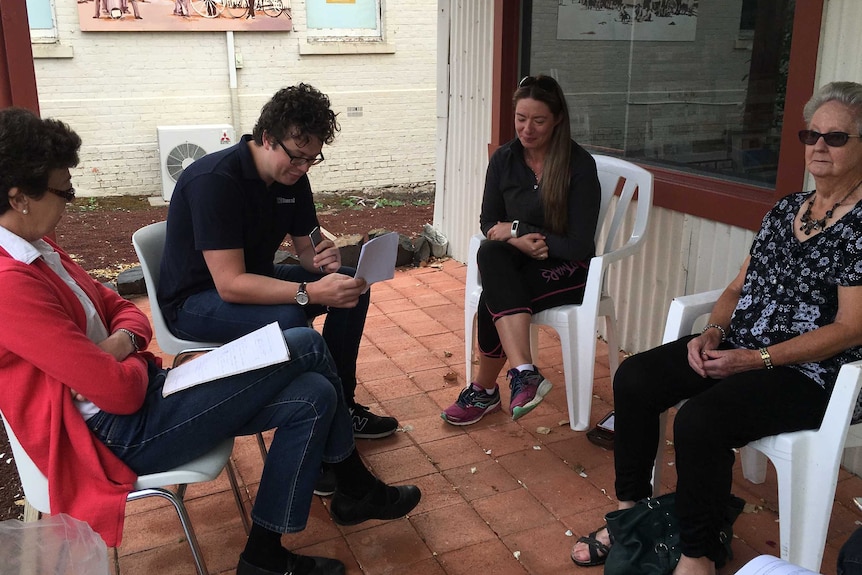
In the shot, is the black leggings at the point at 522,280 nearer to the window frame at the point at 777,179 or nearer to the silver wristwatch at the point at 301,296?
the window frame at the point at 777,179

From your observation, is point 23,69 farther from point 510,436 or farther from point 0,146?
point 510,436

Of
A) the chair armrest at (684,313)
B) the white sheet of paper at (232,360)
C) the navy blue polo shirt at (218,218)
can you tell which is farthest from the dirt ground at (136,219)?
the chair armrest at (684,313)

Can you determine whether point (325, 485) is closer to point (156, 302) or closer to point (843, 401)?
point (156, 302)

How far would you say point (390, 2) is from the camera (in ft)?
29.1

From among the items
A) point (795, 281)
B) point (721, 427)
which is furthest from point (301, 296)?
point (795, 281)

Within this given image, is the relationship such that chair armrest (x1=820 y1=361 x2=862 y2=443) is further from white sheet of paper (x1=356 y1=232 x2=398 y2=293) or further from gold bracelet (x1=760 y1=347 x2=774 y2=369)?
white sheet of paper (x1=356 y1=232 x2=398 y2=293)

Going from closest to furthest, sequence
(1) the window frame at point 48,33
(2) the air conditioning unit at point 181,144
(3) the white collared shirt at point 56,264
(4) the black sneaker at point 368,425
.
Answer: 1. (3) the white collared shirt at point 56,264
2. (4) the black sneaker at point 368,425
3. (1) the window frame at point 48,33
4. (2) the air conditioning unit at point 181,144

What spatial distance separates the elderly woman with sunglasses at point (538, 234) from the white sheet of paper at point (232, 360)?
1088 mm

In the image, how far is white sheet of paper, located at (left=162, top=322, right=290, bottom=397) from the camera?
1840mm

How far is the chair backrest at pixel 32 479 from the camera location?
171 centimetres

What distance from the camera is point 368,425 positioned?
2.96 metres

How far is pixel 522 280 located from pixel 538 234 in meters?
0.19

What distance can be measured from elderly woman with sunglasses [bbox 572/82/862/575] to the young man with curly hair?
39.8 inches

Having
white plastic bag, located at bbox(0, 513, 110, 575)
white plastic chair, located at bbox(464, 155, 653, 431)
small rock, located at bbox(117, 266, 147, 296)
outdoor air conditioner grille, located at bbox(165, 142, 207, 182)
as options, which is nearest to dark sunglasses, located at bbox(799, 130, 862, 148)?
white plastic chair, located at bbox(464, 155, 653, 431)
